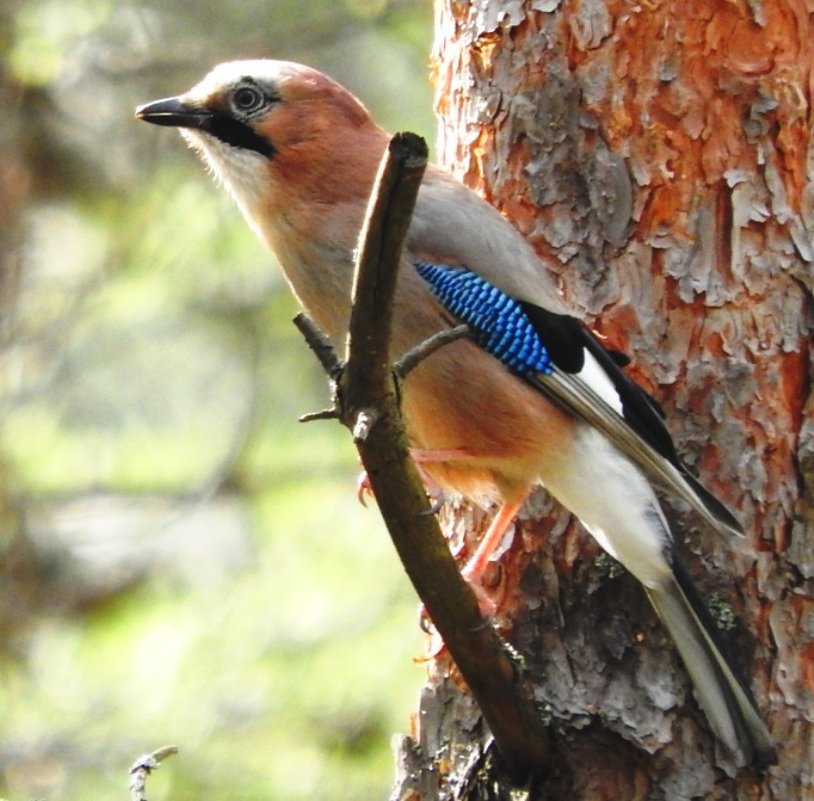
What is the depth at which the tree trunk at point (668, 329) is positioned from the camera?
3318 mm

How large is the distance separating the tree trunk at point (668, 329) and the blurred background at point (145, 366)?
2.44 meters

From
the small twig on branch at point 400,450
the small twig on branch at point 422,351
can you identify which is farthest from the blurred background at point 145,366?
the small twig on branch at point 422,351

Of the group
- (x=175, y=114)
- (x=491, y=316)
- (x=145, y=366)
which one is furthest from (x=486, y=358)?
(x=145, y=366)

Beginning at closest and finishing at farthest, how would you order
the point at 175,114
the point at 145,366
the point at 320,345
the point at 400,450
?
1. the point at 320,345
2. the point at 400,450
3. the point at 175,114
4. the point at 145,366

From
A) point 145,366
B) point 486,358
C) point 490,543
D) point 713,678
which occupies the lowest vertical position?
point 713,678

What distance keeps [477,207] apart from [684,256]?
500 millimetres

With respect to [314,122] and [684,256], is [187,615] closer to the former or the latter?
[314,122]

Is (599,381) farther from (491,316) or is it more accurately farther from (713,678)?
(713,678)

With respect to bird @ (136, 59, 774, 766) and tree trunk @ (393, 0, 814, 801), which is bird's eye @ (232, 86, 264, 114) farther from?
tree trunk @ (393, 0, 814, 801)

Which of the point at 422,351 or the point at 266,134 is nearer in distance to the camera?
the point at 422,351

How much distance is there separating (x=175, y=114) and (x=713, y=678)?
1877mm

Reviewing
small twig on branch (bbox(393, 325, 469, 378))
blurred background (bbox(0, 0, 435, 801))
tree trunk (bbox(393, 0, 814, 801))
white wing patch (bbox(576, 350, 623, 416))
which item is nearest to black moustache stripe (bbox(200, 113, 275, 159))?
tree trunk (bbox(393, 0, 814, 801))

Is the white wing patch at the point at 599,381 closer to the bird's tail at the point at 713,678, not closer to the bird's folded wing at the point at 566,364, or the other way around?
the bird's folded wing at the point at 566,364

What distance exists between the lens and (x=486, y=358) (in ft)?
11.7
